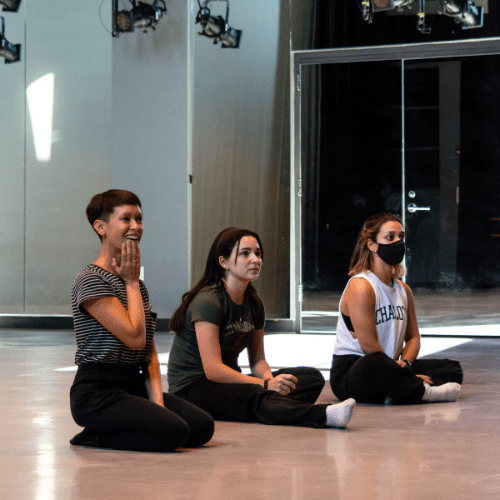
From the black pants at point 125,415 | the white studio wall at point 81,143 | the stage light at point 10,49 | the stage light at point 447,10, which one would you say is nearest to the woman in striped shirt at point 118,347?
the black pants at point 125,415

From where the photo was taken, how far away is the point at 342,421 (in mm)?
3416

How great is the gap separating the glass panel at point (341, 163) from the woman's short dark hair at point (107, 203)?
5380mm

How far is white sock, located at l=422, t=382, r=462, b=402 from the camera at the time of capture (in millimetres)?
4168

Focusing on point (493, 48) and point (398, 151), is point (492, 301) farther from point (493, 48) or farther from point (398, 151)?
point (493, 48)

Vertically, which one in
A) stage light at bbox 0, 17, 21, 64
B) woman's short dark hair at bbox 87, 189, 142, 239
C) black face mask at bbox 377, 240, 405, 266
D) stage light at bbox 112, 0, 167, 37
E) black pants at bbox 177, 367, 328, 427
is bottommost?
black pants at bbox 177, 367, 328, 427

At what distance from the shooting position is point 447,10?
7570 mm

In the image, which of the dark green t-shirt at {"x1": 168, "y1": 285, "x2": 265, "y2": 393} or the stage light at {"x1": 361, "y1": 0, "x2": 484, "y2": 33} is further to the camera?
the stage light at {"x1": 361, "y1": 0, "x2": 484, "y2": 33}

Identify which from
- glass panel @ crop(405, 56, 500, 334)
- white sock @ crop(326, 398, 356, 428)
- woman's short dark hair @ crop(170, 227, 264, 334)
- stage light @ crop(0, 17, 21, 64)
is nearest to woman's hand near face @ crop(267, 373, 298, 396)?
white sock @ crop(326, 398, 356, 428)

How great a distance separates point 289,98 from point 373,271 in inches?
175

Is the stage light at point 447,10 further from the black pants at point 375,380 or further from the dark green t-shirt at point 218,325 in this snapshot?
the dark green t-shirt at point 218,325

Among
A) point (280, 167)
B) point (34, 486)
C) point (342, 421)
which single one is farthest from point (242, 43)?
point (34, 486)

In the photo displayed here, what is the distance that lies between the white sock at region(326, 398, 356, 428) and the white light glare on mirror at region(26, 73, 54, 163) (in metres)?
6.09

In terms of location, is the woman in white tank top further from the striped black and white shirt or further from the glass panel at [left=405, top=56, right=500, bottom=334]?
the glass panel at [left=405, top=56, right=500, bottom=334]

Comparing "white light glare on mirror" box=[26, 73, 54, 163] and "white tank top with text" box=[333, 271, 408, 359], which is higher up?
"white light glare on mirror" box=[26, 73, 54, 163]
